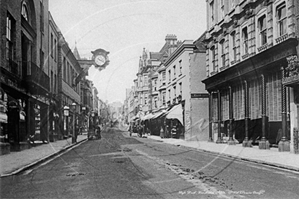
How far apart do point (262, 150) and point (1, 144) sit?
1056 cm

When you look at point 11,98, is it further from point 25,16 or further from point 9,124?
point 25,16

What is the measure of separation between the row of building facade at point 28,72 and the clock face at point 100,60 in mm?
3837

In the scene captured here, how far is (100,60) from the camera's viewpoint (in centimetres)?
845

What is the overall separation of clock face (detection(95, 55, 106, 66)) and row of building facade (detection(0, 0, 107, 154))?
12.6 ft

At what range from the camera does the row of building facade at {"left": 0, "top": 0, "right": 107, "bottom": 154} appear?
52.1 feet

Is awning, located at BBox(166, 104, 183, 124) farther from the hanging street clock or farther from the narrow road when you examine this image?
the hanging street clock

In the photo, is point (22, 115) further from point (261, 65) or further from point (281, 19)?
point (281, 19)

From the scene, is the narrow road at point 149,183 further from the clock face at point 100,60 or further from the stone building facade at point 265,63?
the clock face at point 100,60

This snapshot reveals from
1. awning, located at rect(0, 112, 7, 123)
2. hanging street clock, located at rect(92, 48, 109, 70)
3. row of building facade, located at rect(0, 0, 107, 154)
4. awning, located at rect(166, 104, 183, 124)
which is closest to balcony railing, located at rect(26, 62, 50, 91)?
row of building facade, located at rect(0, 0, 107, 154)

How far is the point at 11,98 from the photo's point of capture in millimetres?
17000

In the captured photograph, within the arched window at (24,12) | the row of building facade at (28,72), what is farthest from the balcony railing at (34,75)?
the arched window at (24,12)

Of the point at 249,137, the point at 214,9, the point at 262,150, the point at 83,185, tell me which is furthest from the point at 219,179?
the point at 249,137

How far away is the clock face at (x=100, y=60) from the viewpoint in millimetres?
8391

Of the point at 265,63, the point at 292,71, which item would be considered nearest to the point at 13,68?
the point at 265,63
